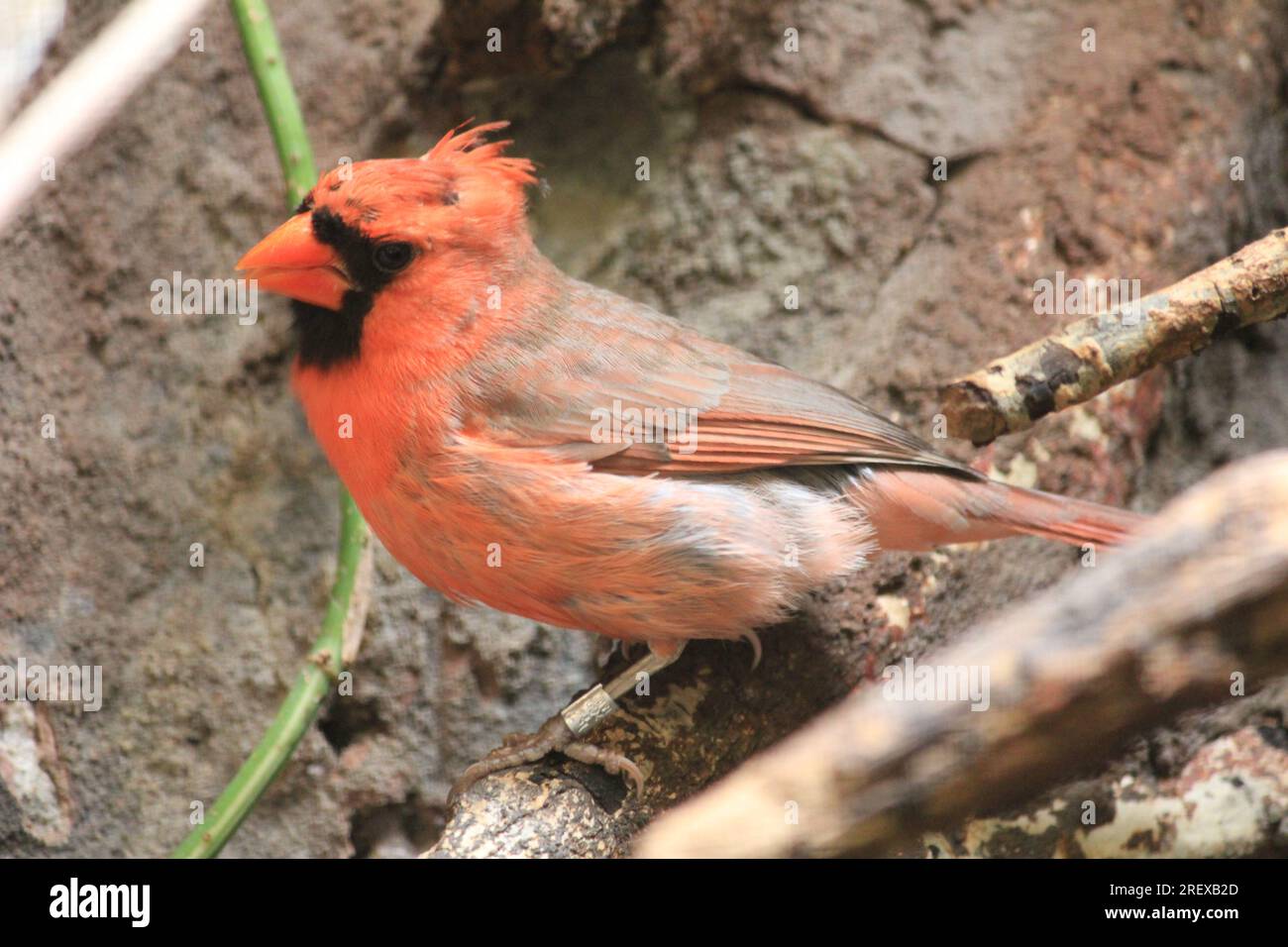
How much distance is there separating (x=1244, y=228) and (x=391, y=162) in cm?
288

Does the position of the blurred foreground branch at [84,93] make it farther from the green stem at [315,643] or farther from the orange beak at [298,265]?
the green stem at [315,643]

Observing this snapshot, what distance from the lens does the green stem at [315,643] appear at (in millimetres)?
3219

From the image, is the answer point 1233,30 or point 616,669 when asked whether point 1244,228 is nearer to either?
point 1233,30

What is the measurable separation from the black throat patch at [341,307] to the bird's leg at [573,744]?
995mm

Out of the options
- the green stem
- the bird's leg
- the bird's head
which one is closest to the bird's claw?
the bird's leg

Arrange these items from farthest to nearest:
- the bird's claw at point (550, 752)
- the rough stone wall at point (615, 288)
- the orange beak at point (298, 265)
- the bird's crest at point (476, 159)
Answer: the rough stone wall at point (615, 288) < the bird's crest at point (476, 159) < the orange beak at point (298, 265) < the bird's claw at point (550, 752)

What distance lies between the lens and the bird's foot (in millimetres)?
2900

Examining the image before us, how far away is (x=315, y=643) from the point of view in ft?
11.5

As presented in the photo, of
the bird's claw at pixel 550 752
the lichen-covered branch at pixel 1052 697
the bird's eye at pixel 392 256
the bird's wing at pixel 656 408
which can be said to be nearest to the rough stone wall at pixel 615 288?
the bird's claw at pixel 550 752

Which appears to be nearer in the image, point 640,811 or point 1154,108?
point 640,811

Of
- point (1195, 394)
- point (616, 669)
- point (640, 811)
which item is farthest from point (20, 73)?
point (1195, 394)

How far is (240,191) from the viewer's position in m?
4.35

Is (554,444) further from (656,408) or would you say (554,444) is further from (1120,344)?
(1120,344)

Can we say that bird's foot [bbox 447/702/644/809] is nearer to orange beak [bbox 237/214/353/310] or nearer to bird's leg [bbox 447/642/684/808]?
bird's leg [bbox 447/642/684/808]
